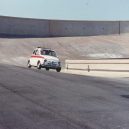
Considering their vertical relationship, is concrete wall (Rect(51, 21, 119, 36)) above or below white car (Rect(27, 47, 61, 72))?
above

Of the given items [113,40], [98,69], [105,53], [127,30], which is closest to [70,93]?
[98,69]

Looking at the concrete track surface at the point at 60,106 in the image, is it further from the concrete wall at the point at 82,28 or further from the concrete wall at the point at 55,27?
the concrete wall at the point at 82,28

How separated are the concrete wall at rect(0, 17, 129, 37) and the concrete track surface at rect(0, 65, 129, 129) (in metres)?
60.0

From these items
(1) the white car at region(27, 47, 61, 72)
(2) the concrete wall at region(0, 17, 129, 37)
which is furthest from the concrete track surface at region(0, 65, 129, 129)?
(2) the concrete wall at region(0, 17, 129, 37)

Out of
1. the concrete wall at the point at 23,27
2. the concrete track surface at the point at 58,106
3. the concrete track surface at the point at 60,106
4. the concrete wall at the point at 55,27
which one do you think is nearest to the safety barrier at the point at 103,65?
the concrete track surface at the point at 58,106

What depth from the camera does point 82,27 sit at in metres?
85.4

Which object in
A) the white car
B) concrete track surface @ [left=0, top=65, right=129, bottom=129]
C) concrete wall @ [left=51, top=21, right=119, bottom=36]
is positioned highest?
concrete wall @ [left=51, top=21, right=119, bottom=36]

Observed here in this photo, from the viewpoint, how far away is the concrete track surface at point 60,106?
10.9 m

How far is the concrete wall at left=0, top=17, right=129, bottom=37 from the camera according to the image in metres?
79.0

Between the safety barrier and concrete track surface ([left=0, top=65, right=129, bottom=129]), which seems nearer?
concrete track surface ([left=0, top=65, right=129, bottom=129])

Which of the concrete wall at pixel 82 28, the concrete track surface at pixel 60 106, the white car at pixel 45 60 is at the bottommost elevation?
the concrete track surface at pixel 60 106

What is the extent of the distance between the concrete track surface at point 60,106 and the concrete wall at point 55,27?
6002cm

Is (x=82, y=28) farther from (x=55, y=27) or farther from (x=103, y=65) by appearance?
(x=103, y=65)

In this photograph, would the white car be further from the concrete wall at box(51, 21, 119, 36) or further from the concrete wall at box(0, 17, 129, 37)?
the concrete wall at box(51, 21, 119, 36)
